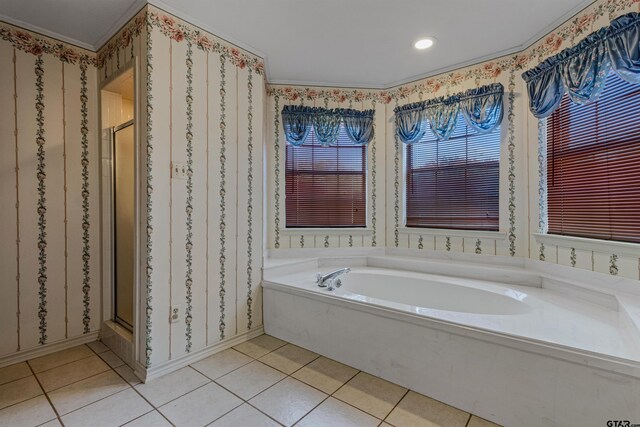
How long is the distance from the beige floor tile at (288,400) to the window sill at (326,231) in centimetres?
159

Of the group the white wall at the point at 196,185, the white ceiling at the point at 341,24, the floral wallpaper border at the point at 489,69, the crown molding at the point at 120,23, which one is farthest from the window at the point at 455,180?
the crown molding at the point at 120,23

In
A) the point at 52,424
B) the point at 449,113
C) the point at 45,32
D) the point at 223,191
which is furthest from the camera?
the point at 449,113

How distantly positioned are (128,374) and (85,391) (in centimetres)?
23

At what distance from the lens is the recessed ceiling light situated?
7.78ft

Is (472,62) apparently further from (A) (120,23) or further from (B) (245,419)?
(B) (245,419)

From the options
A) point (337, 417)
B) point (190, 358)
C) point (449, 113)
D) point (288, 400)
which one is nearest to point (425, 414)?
point (337, 417)

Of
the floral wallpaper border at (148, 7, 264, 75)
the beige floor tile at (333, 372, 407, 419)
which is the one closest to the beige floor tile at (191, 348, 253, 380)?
the beige floor tile at (333, 372, 407, 419)

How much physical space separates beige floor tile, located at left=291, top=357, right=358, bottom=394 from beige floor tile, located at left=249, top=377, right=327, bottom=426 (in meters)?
0.06

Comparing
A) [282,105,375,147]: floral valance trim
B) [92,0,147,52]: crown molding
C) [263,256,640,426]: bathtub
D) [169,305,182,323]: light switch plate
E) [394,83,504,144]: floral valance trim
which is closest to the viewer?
[263,256,640,426]: bathtub

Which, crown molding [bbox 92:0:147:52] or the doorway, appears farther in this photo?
the doorway

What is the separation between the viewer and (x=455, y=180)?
295 cm

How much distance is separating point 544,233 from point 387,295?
1.41 metres

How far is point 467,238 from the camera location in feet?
9.41

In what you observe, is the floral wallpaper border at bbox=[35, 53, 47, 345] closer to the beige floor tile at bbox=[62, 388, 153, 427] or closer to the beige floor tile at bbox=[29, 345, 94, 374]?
the beige floor tile at bbox=[29, 345, 94, 374]
